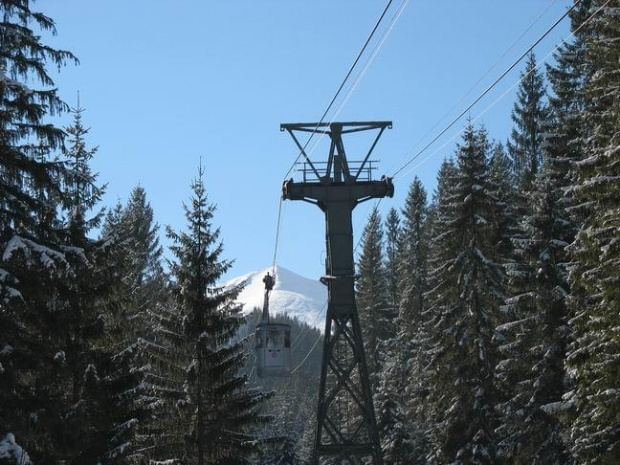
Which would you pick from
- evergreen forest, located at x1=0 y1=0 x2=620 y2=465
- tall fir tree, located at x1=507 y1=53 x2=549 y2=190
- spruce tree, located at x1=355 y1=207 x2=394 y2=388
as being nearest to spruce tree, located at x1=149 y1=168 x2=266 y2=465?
evergreen forest, located at x1=0 y1=0 x2=620 y2=465

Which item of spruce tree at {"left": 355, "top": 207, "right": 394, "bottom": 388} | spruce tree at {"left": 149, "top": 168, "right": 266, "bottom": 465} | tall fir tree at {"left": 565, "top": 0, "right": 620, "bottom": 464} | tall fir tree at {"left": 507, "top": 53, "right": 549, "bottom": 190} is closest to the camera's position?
tall fir tree at {"left": 565, "top": 0, "right": 620, "bottom": 464}

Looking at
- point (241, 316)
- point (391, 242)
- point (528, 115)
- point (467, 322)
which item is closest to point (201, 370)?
point (241, 316)

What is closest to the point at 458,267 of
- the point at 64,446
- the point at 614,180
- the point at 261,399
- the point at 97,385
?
the point at 261,399

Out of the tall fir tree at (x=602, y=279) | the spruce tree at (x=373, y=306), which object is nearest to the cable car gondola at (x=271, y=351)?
the tall fir tree at (x=602, y=279)

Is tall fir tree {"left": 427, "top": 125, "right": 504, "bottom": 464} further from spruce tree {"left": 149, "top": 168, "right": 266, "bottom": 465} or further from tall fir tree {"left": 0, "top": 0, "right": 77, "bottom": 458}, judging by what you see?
tall fir tree {"left": 0, "top": 0, "right": 77, "bottom": 458}

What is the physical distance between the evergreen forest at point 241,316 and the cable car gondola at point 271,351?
0.73 m

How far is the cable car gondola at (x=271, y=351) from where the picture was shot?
91.1ft

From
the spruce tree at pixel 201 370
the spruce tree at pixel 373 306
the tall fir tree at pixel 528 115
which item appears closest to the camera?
the spruce tree at pixel 201 370

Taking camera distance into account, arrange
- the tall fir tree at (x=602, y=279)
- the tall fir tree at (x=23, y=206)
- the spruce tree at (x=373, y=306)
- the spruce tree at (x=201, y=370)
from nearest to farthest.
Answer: the tall fir tree at (x=23, y=206) < the tall fir tree at (x=602, y=279) < the spruce tree at (x=201, y=370) < the spruce tree at (x=373, y=306)

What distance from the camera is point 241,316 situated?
1091 inches

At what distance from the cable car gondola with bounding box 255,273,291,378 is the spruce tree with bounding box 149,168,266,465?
70 centimetres

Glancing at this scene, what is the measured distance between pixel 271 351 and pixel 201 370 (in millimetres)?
2446

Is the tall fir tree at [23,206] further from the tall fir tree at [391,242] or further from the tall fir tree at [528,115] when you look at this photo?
the tall fir tree at [391,242]

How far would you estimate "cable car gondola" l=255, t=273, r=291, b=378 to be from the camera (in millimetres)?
27766
